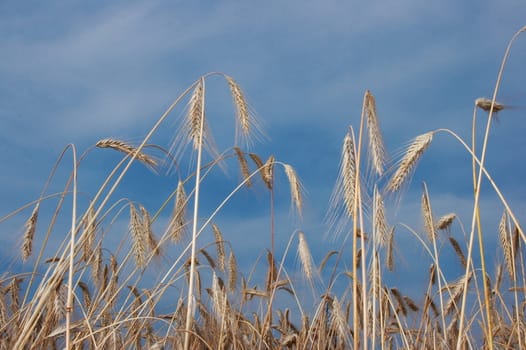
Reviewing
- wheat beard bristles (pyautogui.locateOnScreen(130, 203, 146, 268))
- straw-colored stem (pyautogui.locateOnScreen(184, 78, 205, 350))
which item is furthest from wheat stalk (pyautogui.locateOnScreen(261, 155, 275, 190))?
straw-colored stem (pyautogui.locateOnScreen(184, 78, 205, 350))

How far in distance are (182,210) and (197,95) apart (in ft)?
3.61

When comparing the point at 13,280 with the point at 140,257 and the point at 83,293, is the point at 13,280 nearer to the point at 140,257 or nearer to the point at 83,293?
the point at 83,293

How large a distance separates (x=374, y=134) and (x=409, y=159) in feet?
0.79

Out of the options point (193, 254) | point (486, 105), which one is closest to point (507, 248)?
point (486, 105)

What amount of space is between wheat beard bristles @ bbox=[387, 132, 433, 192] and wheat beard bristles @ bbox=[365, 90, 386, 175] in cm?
11

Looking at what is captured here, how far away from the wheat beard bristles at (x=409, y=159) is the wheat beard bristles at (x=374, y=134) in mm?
109

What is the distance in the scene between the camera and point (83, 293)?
535 cm

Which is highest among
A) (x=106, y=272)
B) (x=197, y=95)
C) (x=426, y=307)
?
(x=197, y=95)

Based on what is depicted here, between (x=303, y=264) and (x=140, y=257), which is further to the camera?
(x=303, y=264)

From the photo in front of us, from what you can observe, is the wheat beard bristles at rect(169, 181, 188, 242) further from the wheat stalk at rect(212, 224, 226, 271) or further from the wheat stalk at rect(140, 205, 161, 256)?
the wheat stalk at rect(212, 224, 226, 271)

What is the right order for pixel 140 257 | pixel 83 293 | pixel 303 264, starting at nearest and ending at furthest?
pixel 140 257 < pixel 303 264 < pixel 83 293

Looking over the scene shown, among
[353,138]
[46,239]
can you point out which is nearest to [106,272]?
[46,239]

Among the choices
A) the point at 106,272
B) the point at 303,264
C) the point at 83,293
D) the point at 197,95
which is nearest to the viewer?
the point at 197,95

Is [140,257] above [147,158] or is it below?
below
